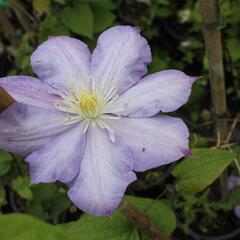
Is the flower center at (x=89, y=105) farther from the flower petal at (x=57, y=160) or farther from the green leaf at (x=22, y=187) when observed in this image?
the green leaf at (x=22, y=187)

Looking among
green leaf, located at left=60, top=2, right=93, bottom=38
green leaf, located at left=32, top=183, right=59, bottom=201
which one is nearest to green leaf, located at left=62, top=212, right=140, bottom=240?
green leaf, located at left=32, top=183, right=59, bottom=201

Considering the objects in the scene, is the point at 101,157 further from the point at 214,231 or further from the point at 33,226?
the point at 214,231

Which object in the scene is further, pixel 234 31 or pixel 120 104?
pixel 234 31

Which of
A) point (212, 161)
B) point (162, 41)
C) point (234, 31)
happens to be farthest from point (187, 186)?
point (162, 41)

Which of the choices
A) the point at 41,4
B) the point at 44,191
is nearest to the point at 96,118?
the point at 44,191

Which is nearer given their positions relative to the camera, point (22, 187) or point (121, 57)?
point (121, 57)

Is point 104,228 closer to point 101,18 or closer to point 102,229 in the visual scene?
point 102,229
